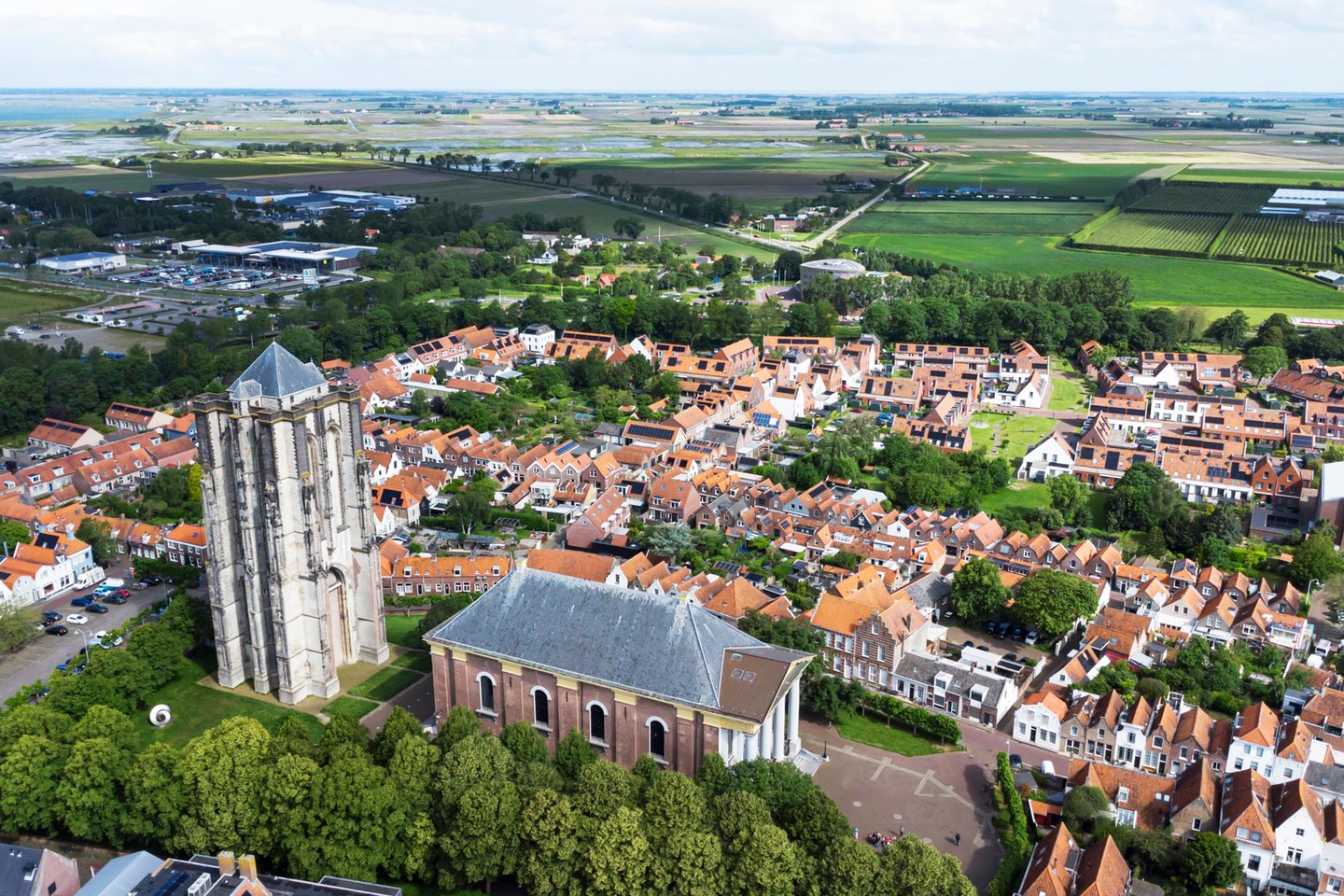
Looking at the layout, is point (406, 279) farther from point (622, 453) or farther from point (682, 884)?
point (682, 884)

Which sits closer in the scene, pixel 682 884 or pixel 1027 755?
pixel 682 884

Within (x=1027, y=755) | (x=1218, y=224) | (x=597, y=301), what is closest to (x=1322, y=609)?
(x=1027, y=755)

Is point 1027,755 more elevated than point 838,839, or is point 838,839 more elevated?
point 838,839

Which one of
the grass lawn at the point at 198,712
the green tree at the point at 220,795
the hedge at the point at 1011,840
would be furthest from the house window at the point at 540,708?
the hedge at the point at 1011,840

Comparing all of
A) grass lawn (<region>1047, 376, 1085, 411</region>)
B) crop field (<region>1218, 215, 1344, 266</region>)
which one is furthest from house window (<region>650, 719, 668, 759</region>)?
crop field (<region>1218, 215, 1344, 266</region>)

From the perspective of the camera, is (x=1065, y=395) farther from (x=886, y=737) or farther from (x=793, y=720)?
(x=793, y=720)

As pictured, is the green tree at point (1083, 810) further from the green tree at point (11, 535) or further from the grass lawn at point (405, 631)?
the green tree at point (11, 535)

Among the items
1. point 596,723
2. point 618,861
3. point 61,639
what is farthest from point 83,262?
point 618,861
